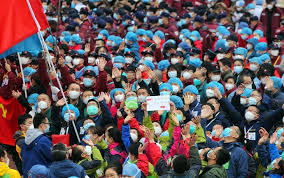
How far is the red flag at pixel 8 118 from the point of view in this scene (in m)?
13.5

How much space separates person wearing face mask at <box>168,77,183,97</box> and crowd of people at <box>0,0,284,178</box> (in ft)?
0.11

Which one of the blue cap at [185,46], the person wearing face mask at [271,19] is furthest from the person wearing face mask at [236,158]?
Answer: the person wearing face mask at [271,19]

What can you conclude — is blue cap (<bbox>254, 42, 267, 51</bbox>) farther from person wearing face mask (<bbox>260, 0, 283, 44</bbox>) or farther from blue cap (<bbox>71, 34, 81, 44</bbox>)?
blue cap (<bbox>71, 34, 81, 44</bbox>)

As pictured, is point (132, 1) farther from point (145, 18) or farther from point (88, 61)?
point (88, 61)

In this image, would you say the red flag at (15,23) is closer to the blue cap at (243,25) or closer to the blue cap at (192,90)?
the blue cap at (192,90)

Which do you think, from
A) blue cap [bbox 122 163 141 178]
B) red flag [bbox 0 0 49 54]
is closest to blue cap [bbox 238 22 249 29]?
red flag [bbox 0 0 49 54]

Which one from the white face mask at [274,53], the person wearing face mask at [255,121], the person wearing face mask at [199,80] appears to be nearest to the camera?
the person wearing face mask at [255,121]

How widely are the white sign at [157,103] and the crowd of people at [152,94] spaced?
31 centimetres

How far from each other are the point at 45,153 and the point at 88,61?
17.7 ft

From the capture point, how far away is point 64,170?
28.9 ft

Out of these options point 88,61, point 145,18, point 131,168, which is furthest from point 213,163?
point 145,18

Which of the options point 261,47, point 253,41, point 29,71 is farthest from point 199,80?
point 29,71

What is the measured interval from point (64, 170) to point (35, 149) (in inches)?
69.9

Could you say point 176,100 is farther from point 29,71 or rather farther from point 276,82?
point 29,71
